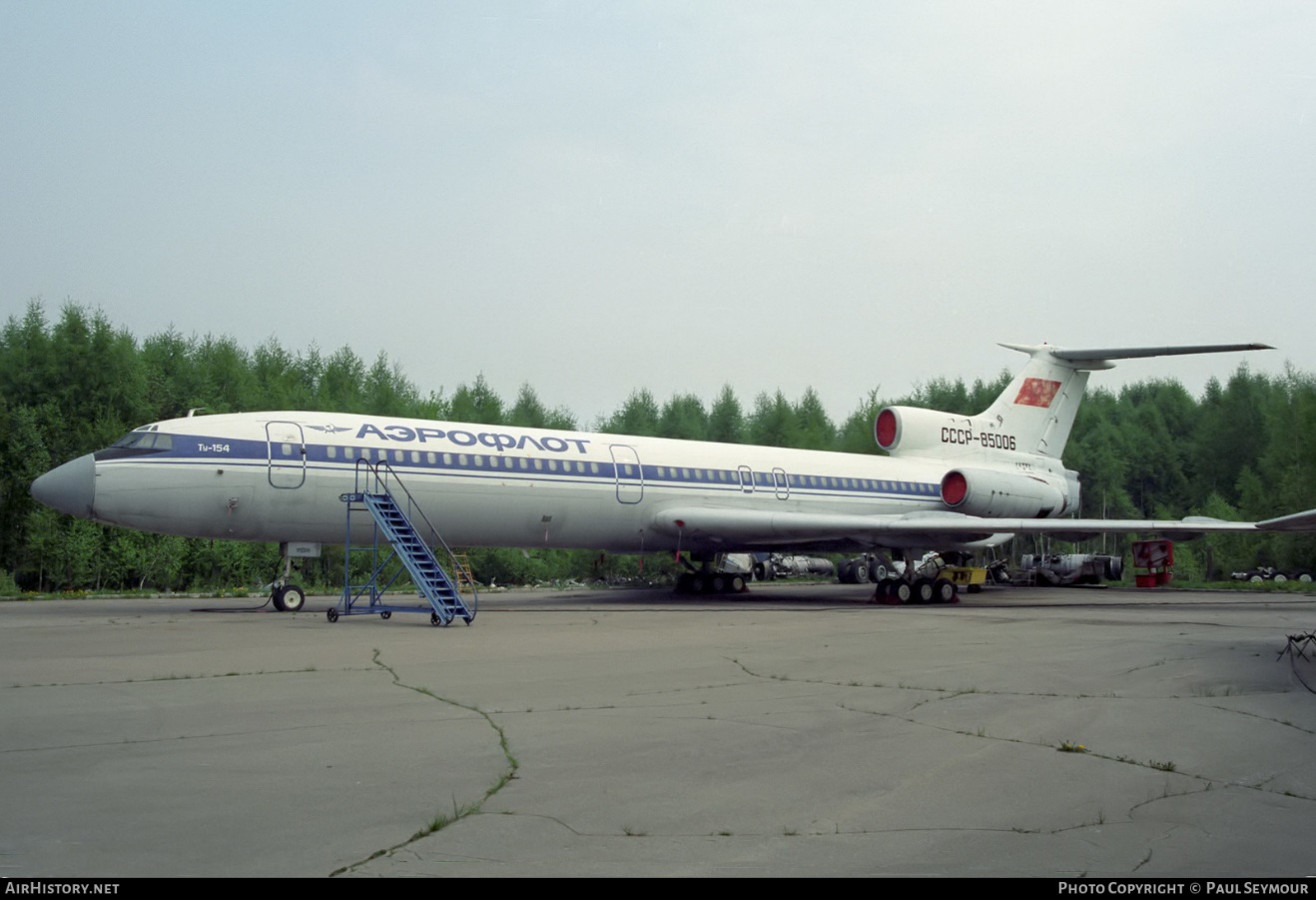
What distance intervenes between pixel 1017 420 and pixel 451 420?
31.3 metres

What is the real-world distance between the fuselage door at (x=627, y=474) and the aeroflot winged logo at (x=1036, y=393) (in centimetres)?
1305

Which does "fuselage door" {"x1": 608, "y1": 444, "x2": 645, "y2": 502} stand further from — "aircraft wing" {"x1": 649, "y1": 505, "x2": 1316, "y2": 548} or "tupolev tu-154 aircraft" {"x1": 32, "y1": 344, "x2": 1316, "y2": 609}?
"aircraft wing" {"x1": 649, "y1": 505, "x2": 1316, "y2": 548}

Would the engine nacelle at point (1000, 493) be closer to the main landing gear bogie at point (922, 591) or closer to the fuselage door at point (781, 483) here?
the main landing gear bogie at point (922, 591)

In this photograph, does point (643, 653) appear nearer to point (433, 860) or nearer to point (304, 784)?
point (304, 784)

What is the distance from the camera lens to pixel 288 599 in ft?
59.6

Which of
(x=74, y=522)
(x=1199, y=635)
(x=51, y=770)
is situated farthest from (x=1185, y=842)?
(x=74, y=522)

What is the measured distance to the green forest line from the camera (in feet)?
112

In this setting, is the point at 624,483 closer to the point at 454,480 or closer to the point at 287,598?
the point at 454,480

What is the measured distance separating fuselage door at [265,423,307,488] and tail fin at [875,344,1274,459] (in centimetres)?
1683

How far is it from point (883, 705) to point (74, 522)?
3320 cm

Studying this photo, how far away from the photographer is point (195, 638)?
1274 centimetres

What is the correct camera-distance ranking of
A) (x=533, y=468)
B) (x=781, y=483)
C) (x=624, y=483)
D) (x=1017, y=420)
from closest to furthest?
(x=533, y=468) < (x=624, y=483) < (x=781, y=483) < (x=1017, y=420)

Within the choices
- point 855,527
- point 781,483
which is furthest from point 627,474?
point 855,527

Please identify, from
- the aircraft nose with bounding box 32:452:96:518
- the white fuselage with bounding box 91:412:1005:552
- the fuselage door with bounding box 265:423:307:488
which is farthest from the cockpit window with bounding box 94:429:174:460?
the fuselage door with bounding box 265:423:307:488
